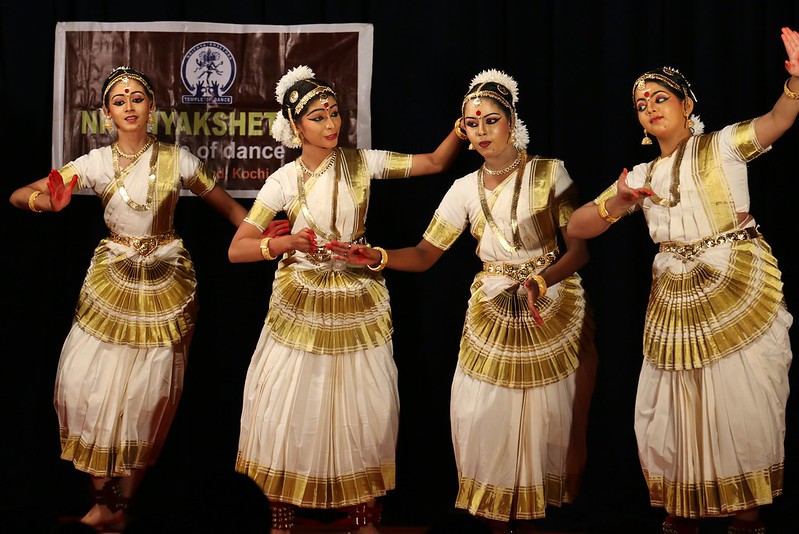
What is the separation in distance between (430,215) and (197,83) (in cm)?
116

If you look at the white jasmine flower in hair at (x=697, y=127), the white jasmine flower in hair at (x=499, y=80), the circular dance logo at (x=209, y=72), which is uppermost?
the circular dance logo at (x=209, y=72)

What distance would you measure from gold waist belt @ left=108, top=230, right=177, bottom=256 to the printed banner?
0.43 m

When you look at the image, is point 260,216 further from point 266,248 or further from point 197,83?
point 197,83

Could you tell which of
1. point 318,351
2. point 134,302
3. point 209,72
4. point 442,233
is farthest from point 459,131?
point 134,302

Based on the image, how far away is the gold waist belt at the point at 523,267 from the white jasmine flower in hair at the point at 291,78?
1.07 meters

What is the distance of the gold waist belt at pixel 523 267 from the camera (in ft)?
12.9

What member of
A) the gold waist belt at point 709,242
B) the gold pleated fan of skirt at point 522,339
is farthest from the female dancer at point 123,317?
the gold waist belt at point 709,242

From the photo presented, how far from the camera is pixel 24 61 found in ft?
15.3

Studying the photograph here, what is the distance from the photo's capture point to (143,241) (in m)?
4.30

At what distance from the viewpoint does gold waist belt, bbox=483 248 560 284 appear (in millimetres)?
3936

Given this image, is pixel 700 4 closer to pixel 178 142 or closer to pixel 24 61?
pixel 178 142

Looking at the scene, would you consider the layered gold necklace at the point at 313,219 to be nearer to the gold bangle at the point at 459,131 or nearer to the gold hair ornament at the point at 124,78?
the gold bangle at the point at 459,131

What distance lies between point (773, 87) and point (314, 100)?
1.79m

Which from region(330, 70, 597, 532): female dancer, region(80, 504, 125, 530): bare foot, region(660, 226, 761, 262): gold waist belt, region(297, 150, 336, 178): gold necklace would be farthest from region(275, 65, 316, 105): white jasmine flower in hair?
region(80, 504, 125, 530): bare foot
